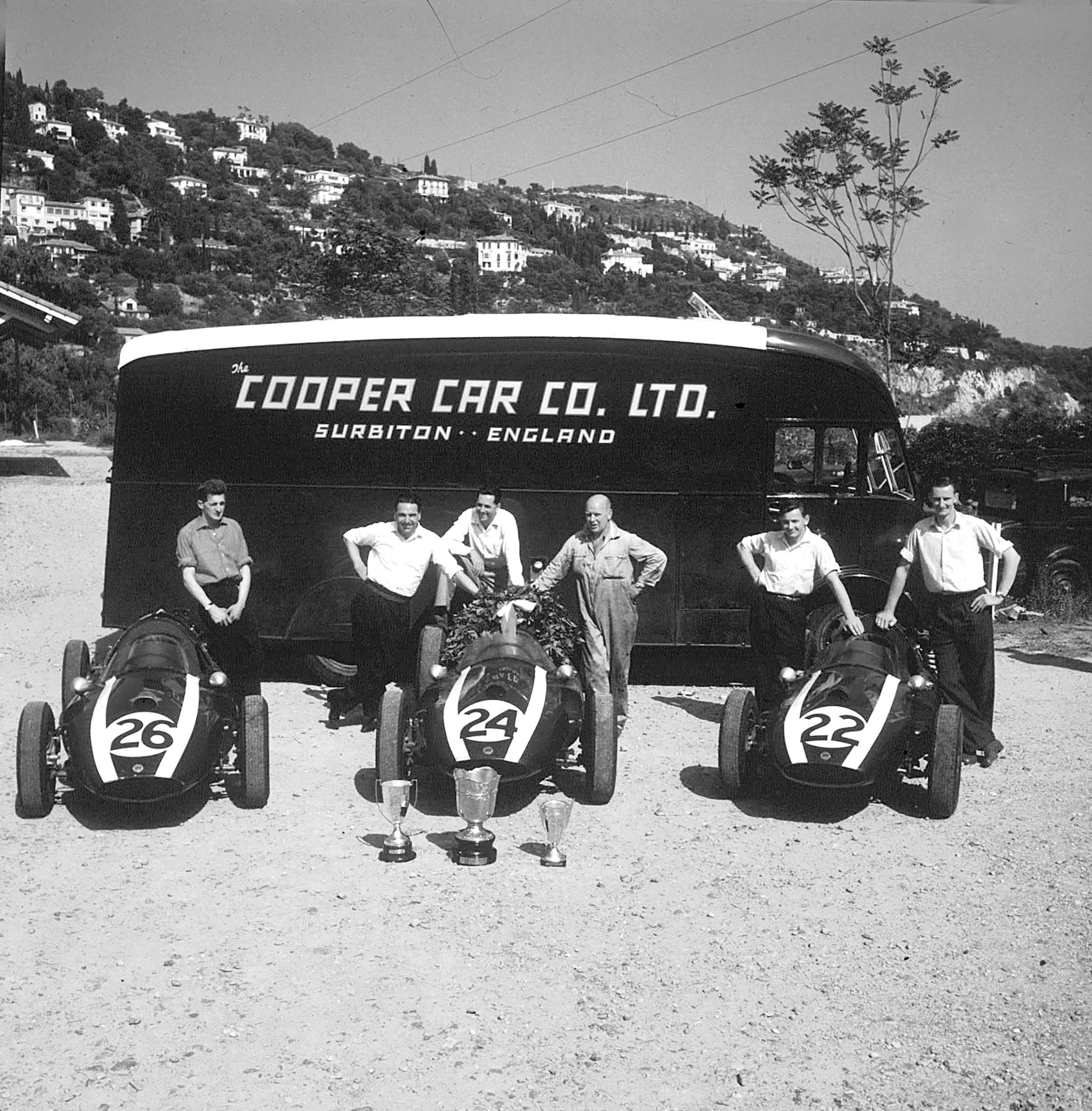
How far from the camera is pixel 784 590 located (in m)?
9.10

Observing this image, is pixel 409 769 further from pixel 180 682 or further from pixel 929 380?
pixel 929 380

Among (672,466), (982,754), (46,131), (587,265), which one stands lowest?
(982,754)

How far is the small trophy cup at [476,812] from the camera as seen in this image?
271 inches

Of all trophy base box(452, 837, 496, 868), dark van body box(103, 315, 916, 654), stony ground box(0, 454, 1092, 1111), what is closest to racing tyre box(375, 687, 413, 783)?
stony ground box(0, 454, 1092, 1111)

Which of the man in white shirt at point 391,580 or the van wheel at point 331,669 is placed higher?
the man in white shirt at point 391,580

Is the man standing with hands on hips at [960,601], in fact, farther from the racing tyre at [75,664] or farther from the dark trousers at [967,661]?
the racing tyre at [75,664]

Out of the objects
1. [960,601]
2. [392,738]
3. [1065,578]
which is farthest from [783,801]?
[1065,578]

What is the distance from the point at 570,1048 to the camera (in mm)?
5035

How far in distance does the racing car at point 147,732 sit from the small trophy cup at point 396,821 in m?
1.15

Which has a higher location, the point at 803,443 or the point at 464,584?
the point at 803,443

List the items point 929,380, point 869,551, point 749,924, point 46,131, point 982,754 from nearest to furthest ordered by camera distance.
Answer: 1. point 749,924
2. point 982,754
3. point 869,551
4. point 929,380
5. point 46,131

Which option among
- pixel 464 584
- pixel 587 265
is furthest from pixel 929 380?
pixel 464 584

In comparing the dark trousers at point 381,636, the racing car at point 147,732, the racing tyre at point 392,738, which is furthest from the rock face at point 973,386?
the racing car at point 147,732

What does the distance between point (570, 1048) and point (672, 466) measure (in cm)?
666
